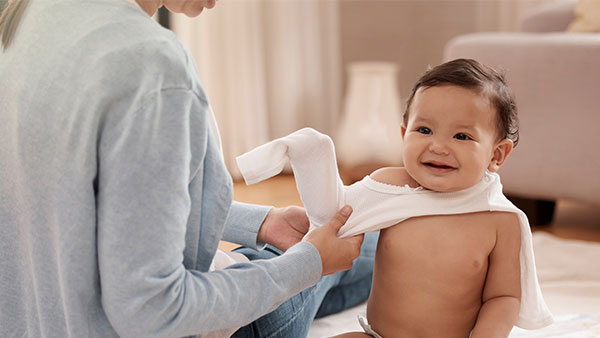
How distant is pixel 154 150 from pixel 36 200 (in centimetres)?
17

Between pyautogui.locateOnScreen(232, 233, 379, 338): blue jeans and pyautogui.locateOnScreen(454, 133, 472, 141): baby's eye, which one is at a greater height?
pyautogui.locateOnScreen(454, 133, 472, 141): baby's eye

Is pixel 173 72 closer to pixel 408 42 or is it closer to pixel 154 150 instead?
pixel 154 150

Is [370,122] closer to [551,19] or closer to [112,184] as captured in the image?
[551,19]

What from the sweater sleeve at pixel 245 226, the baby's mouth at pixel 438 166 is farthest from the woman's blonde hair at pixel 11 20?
the baby's mouth at pixel 438 166

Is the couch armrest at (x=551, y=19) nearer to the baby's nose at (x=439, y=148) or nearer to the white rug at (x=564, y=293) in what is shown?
the white rug at (x=564, y=293)

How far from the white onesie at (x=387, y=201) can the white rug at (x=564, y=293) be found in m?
0.29

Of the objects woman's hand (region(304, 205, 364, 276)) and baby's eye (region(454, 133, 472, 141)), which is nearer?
woman's hand (region(304, 205, 364, 276))

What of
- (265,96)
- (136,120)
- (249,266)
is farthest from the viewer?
(265,96)

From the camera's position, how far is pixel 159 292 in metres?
0.71

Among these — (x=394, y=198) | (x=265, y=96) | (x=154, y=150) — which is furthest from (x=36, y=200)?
(x=265, y=96)

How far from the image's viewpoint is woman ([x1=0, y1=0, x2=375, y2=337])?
694 millimetres

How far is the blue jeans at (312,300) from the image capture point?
1.10m

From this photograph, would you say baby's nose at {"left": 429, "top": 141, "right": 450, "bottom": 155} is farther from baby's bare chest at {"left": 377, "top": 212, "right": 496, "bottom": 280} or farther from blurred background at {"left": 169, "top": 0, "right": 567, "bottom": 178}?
blurred background at {"left": 169, "top": 0, "right": 567, "bottom": 178}

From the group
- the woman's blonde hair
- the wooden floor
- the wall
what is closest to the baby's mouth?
the woman's blonde hair
